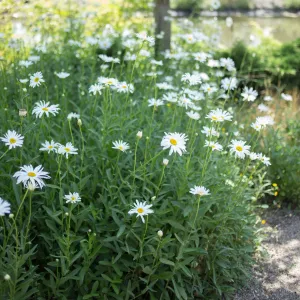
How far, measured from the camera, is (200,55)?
10.5 ft

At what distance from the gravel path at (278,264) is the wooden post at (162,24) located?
236cm

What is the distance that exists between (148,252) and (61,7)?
14.9ft

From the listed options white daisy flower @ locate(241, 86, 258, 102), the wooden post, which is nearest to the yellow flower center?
white daisy flower @ locate(241, 86, 258, 102)

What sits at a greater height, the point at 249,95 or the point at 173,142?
the point at 173,142

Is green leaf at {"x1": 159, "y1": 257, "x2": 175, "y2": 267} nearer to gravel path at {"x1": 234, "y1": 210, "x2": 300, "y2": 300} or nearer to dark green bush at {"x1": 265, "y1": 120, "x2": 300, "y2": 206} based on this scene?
gravel path at {"x1": 234, "y1": 210, "x2": 300, "y2": 300}

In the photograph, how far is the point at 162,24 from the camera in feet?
16.5

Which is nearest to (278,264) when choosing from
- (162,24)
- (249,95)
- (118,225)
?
(249,95)

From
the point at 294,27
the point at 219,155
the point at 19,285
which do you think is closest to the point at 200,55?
the point at 219,155

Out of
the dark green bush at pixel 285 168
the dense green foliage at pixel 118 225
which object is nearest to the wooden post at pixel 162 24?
the dark green bush at pixel 285 168

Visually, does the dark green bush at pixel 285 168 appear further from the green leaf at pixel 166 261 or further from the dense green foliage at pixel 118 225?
the green leaf at pixel 166 261

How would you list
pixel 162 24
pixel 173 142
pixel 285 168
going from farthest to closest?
pixel 162 24 < pixel 285 168 < pixel 173 142

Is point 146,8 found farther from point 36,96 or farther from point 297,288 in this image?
point 297,288

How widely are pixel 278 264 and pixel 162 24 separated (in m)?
3.10

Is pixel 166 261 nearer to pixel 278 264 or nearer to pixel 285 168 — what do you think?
pixel 278 264
